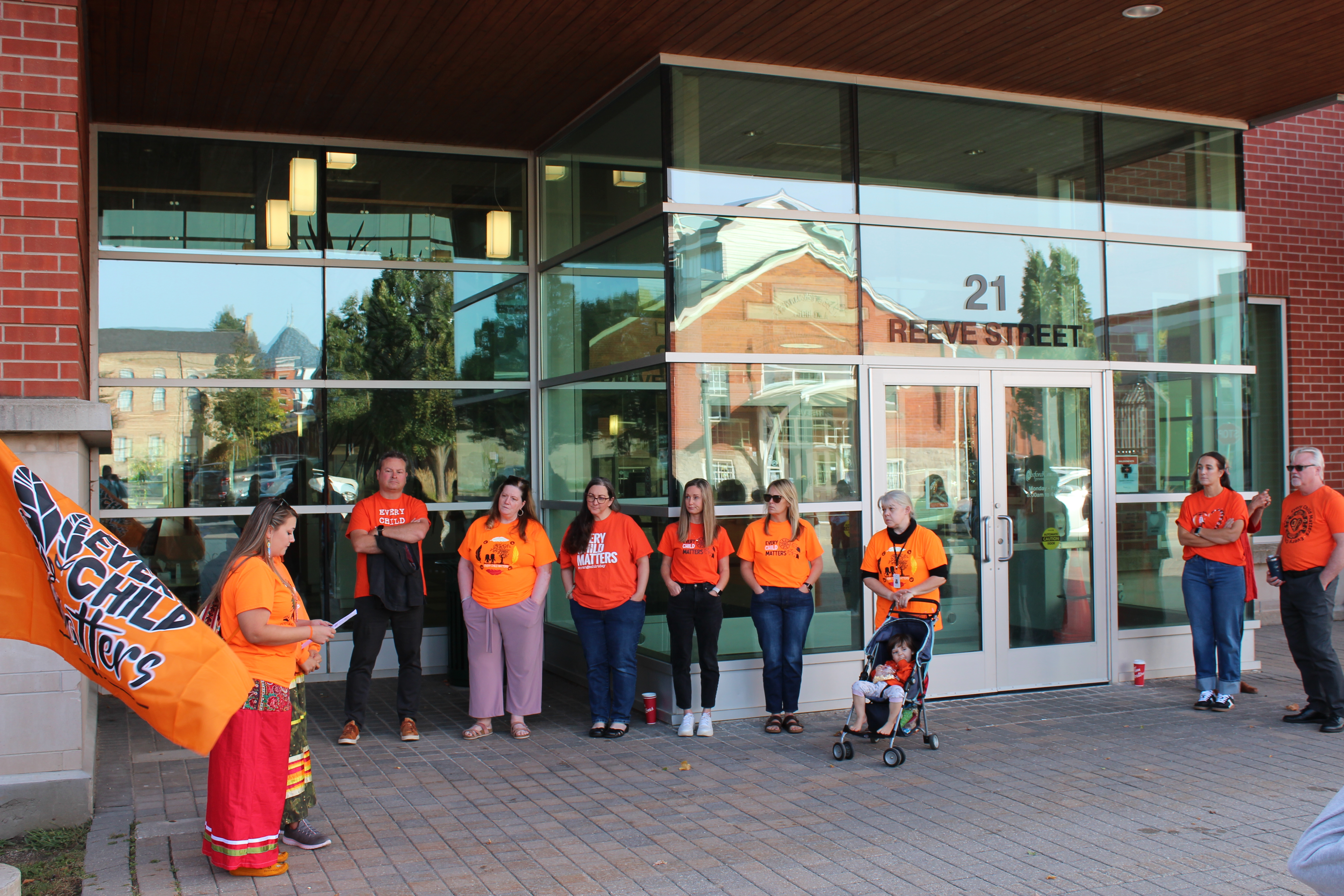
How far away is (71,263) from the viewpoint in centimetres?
571

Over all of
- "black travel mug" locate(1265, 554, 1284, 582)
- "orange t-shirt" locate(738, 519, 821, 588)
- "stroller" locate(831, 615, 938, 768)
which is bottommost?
"stroller" locate(831, 615, 938, 768)

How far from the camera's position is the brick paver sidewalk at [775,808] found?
472cm

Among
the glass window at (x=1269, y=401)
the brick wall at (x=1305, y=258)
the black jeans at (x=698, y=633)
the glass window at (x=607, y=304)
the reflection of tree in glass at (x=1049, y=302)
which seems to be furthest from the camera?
the glass window at (x=1269, y=401)

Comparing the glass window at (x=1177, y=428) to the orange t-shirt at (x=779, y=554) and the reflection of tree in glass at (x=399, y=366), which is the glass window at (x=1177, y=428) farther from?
the reflection of tree in glass at (x=399, y=366)

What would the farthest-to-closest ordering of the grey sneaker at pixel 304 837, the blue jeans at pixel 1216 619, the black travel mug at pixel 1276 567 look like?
the blue jeans at pixel 1216 619, the black travel mug at pixel 1276 567, the grey sneaker at pixel 304 837

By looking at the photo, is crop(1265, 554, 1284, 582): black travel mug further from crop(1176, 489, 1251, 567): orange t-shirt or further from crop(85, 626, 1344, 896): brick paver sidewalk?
crop(85, 626, 1344, 896): brick paver sidewalk

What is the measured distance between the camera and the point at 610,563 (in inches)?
297

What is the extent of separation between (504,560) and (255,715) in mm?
2903

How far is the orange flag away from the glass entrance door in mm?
5536

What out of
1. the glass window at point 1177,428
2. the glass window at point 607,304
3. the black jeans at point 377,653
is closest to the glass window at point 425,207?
the glass window at point 607,304

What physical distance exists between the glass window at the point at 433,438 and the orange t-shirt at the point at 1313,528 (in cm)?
623

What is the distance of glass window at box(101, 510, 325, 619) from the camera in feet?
29.6

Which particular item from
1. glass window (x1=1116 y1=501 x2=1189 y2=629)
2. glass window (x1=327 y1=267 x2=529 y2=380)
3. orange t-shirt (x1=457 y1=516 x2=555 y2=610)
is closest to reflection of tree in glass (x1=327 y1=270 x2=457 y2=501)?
glass window (x1=327 y1=267 x2=529 y2=380)

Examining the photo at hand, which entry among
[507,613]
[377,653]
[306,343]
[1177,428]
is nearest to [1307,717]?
[1177,428]
